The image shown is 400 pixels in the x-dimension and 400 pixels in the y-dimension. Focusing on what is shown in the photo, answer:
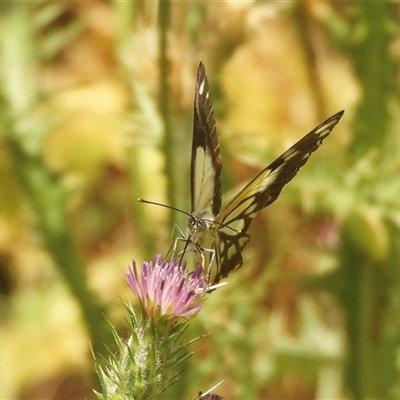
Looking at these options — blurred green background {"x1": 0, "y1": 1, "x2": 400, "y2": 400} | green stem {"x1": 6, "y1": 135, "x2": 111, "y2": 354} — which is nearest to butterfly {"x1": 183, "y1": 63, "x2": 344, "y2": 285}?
blurred green background {"x1": 0, "y1": 1, "x2": 400, "y2": 400}

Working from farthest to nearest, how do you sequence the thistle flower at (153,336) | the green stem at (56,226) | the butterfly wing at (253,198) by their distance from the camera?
the green stem at (56,226) → the butterfly wing at (253,198) → the thistle flower at (153,336)

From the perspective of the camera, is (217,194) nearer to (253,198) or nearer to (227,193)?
(253,198)

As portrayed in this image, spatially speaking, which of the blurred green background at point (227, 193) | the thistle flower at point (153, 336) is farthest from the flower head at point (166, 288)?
the blurred green background at point (227, 193)

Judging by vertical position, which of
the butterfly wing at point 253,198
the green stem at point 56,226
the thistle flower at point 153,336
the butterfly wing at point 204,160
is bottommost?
the thistle flower at point 153,336

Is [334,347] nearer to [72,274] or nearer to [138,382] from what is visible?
[72,274]

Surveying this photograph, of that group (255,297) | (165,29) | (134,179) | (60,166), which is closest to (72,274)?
(134,179)

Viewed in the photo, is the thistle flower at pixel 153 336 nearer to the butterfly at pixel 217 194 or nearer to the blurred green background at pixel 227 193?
the butterfly at pixel 217 194

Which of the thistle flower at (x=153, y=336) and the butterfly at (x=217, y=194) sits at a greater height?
the butterfly at (x=217, y=194)
